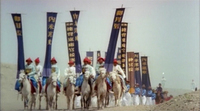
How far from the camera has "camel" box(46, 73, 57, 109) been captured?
56.0ft

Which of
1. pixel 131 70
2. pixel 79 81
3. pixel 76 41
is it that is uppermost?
pixel 76 41

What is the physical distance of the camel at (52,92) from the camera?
17.1 m

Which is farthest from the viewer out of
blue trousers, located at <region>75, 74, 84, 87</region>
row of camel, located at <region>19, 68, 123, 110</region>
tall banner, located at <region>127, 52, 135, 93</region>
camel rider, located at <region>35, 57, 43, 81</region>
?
tall banner, located at <region>127, 52, 135, 93</region>

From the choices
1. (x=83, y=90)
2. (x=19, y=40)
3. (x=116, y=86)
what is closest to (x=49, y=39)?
(x=19, y=40)

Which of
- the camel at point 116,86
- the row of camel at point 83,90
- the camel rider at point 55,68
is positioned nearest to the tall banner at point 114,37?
the camel at point 116,86

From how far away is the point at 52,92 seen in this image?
17.5m

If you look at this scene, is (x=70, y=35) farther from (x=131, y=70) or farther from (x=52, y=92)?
(x=131, y=70)

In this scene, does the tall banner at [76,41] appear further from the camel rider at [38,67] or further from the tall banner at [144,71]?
the tall banner at [144,71]

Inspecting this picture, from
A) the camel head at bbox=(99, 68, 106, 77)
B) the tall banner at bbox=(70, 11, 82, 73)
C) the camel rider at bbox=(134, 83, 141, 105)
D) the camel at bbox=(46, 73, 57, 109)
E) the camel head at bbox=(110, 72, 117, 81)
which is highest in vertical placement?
the tall banner at bbox=(70, 11, 82, 73)

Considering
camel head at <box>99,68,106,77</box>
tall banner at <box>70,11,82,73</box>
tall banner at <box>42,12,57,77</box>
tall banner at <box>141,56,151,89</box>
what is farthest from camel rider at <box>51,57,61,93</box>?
tall banner at <box>141,56,151,89</box>

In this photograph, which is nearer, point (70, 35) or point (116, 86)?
point (116, 86)

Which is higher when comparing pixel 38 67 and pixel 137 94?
pixel 38 67

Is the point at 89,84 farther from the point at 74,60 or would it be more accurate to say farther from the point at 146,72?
the point at 146,72

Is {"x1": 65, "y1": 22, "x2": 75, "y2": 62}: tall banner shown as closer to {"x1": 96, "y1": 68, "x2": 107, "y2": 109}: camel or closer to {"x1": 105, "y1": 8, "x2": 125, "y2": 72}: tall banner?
{"x1": 105, "y1": 8, "x2": 125, "y2": 72}: tall banner
